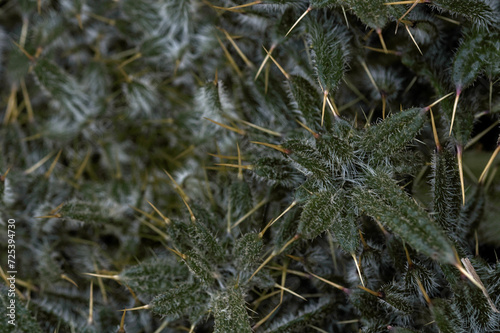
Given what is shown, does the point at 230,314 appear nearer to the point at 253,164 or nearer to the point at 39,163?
the point at 253,164

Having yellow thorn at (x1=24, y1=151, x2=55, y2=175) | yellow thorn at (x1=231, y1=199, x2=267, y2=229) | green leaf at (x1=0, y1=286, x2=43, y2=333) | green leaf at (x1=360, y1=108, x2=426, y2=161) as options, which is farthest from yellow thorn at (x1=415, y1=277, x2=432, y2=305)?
yellow thorn at (x1=24, y1=151, x2=55, y2=175)

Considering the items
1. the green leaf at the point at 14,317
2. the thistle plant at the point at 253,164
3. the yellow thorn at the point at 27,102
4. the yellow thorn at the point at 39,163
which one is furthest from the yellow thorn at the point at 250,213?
the yellow thorn at the point at 27,102

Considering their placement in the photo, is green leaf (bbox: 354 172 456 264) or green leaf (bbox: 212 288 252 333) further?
green leaf (bbox: 212 288 252 333)

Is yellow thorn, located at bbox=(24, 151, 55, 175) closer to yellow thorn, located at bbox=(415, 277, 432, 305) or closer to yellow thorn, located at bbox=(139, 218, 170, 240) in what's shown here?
yellow thorn, located at bbox=(139, 218, 170, 240)

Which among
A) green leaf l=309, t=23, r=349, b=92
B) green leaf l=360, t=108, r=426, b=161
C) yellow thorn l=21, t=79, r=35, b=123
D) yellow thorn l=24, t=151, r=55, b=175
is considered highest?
green leaf l=309, t=23, r=349, b=92

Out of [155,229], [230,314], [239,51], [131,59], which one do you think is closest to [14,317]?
[155,229]

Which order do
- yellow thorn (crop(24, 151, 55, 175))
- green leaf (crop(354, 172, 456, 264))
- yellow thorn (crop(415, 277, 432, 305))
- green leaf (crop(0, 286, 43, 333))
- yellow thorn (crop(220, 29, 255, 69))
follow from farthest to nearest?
yellow thorn (crop(24, 151, 55, 175))
yellow thorn (crop(220, 29, 255, 69))
green leaf (crop(0, 286, 43, 333))
yellow thorn (crop(415, 277, 432, 305))
green leaf (crop(354, 172, 456, 264))

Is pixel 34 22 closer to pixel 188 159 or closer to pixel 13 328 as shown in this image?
pixel 188 159

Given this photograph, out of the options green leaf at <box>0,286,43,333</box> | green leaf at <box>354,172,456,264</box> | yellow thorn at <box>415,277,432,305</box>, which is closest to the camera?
green leaf at <box>354,172,456,264</box>

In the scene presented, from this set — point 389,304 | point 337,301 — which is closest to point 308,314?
point 337,301

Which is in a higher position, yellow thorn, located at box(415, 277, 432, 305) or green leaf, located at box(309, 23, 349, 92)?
green leaf, located at box(309, 23, 349, 92)
